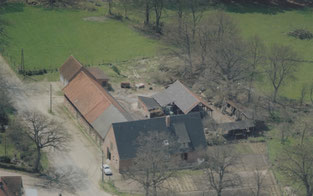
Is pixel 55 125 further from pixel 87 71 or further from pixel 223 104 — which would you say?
pixel 223 104

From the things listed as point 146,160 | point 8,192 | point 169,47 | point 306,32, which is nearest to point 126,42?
point 169,47

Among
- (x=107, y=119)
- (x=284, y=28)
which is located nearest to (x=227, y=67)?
(x=107, y=119)

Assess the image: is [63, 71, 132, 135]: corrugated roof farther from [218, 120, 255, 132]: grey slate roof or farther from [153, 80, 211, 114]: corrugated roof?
[218, 120, 255, 132]: grey slate roof

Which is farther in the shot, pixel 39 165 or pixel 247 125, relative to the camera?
pixel 247 125

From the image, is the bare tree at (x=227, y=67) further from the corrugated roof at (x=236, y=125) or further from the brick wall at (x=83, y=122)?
the brick wall at (x=83, y=122)

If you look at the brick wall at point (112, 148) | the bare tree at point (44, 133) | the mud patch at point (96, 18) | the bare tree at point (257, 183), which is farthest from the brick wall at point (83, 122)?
the mud patch at point (96, 18)

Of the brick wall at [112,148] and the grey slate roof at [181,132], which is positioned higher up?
the grey slate roof at [181,132]

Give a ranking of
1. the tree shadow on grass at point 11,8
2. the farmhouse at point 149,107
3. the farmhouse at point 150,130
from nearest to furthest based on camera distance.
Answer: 1. the farmhouse at point 150,130
2. the farmhouse at point 149,107
3. the tree shadow on grass at point 11,8

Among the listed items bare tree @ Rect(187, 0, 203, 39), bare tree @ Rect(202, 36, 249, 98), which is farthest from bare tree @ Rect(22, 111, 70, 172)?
bare tree @ Rect(187, 0, 203, 39)
